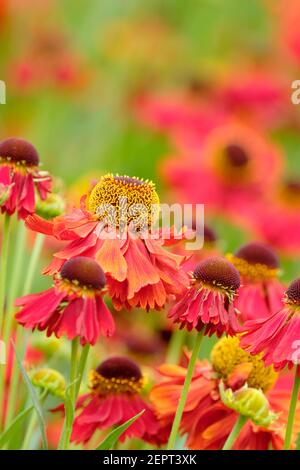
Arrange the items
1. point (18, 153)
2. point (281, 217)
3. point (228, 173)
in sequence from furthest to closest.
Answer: point (228, 173) → point (281, 217) → point (18, 153)

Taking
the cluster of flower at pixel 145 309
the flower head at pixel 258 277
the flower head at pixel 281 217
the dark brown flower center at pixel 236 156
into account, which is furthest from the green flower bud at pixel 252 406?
the dark brown flower center at pixel 236 156

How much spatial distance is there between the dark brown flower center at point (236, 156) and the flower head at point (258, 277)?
1071mm

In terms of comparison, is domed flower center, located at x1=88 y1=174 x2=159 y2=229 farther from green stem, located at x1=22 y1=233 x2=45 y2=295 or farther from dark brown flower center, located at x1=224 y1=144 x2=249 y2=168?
dark brown flower center, located at x1=224 y1=144 x2=249 y2=168

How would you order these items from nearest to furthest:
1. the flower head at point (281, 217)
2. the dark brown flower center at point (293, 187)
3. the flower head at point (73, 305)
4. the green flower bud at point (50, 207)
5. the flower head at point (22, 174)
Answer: the flower head at point (73, 305), the flower head at point (22, 174), the green flower bud at point (50, 207), the flower head at point (281, 217), the dark brown flower center at point (293, 187)

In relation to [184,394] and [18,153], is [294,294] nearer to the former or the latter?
[184,394]

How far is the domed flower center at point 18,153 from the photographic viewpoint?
79 cm

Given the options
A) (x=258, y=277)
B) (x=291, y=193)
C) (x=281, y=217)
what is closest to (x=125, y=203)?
(x=258, y=277)

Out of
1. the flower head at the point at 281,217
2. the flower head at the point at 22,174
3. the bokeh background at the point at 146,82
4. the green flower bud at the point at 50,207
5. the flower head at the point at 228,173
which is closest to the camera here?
the flower head at the point at 22,174

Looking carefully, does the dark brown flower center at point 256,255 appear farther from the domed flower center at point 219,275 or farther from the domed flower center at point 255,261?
the domed flower center at point 219,275

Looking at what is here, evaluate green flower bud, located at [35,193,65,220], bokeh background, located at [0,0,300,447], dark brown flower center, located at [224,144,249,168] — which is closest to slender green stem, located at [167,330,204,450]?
green flower bud, located at [35,193,65,220]

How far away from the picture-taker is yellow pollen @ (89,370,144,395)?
82 centimetres

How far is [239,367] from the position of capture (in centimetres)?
81

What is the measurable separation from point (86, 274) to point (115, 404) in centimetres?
17

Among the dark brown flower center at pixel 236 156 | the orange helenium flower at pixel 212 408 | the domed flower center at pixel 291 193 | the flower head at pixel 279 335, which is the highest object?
the dark brown flower center at pixel 236 156
